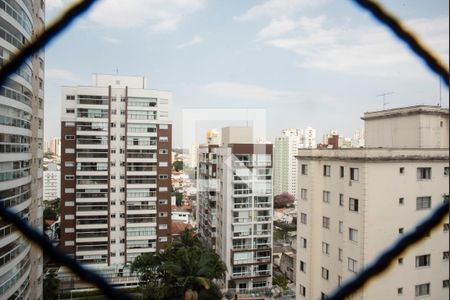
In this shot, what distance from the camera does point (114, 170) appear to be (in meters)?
14.4

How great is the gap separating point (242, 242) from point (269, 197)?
2.16m

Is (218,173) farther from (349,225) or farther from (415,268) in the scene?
(415,268)

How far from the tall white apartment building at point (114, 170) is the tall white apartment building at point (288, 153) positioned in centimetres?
1882

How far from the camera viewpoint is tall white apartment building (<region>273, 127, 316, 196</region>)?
3297cm

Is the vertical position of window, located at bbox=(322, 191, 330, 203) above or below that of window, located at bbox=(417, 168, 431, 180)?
below

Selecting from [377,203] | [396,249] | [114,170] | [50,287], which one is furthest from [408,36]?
[114,170]

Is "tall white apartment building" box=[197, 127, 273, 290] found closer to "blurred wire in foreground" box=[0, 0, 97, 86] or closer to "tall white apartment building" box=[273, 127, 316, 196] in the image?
"blurred wire in foreground" box=[0, 0, 97, 86]

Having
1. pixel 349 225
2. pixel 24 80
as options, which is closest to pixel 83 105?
pixel 24 80

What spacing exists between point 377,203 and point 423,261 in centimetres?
123

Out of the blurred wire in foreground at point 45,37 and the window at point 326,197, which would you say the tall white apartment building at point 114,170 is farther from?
the blurred wire in foreground at point 45,37

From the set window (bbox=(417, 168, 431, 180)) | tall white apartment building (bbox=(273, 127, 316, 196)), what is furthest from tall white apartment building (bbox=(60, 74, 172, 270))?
tall white apartment building (bbox=(273, 127, 316, 196))

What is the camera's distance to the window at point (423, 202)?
6376 mm

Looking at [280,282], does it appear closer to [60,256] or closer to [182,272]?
[182,272]

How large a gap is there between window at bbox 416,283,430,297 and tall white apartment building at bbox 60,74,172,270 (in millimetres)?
10442
